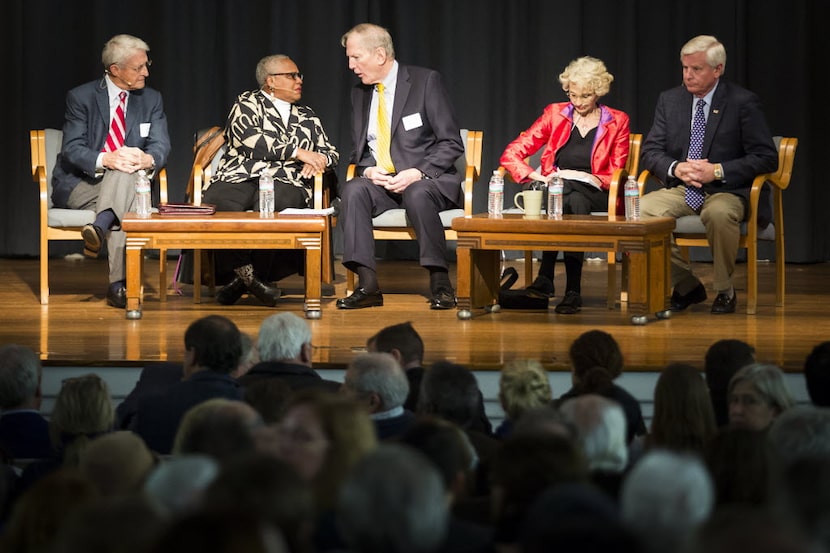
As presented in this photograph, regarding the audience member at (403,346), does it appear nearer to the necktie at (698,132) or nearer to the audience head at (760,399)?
the audience head at (760,399)

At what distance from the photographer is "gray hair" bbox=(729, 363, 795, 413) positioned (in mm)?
3332

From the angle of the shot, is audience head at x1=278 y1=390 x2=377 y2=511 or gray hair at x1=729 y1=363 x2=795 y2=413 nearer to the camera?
audience head at x1=278 y1=390 x2=377 y2=511

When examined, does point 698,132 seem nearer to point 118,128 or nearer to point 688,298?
point 688,298

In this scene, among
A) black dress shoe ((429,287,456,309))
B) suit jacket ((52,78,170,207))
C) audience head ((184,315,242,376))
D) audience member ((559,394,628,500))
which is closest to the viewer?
audience member ((559,394,628,500))

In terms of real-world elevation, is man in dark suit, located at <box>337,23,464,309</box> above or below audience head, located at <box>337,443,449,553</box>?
above

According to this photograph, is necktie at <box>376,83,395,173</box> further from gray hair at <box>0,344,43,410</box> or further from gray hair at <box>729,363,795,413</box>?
gray hair at <box>729,363,795,413</box>

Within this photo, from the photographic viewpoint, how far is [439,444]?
2.71 m

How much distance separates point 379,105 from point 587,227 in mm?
1454

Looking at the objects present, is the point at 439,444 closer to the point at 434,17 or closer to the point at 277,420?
the point at 277,420

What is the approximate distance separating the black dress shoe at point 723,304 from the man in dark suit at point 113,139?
2.58 m

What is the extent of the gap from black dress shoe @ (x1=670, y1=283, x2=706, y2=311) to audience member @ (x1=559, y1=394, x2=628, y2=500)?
334 cm

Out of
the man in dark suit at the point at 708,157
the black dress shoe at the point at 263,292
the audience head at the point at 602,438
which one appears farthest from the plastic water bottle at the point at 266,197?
the audience head at the point at 602,438

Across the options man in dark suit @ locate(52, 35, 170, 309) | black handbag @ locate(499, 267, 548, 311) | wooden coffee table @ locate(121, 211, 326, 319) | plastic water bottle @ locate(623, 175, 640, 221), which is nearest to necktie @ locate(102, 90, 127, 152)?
man in dark suit @ locate(52, 35, 170, 309)

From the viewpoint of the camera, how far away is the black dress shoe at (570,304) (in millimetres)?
6062
